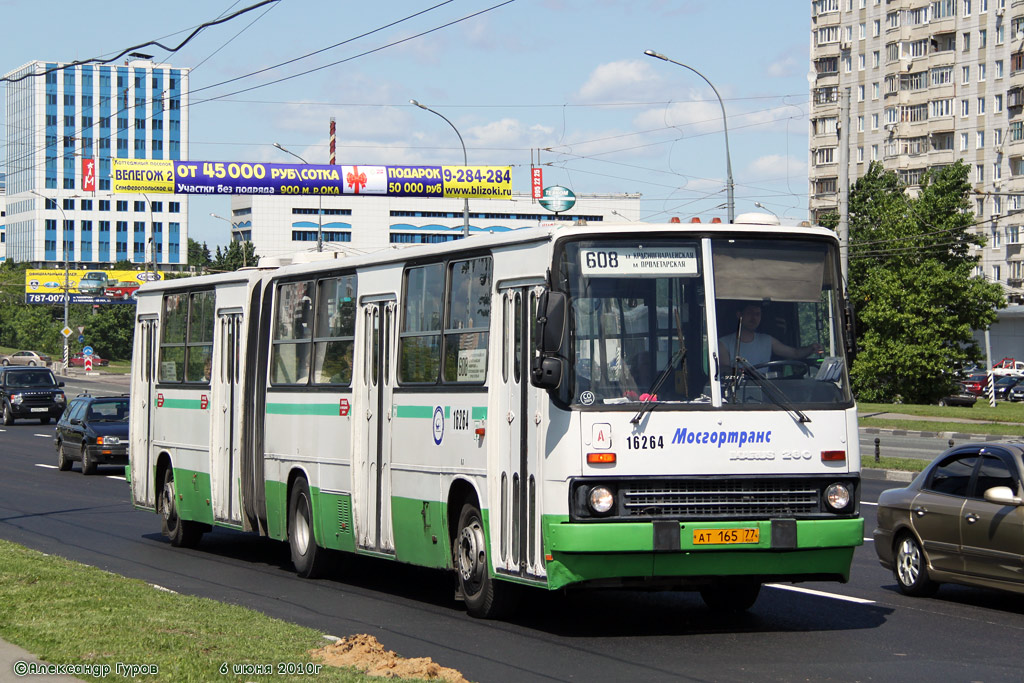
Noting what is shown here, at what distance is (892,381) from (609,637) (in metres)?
53.1

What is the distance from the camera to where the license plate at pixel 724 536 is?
10008mm

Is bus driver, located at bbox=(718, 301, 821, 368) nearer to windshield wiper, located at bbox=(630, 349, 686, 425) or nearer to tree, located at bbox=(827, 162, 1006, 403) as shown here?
windshield wiper, located at bbox=(630, 349, 686, 425)

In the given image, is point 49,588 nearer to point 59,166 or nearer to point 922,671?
point 922,671

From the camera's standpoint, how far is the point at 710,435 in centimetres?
1011

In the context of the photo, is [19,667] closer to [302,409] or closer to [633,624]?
[633,624]

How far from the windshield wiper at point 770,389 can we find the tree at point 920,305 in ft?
157

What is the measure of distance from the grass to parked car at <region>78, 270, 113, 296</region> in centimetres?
10620

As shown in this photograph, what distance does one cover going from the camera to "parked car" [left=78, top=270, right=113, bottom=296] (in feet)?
378

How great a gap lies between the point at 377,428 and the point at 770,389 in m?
4.18

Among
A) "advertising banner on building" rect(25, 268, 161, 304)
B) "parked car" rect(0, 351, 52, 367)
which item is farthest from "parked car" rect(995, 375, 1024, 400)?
"advertising banner on building" rect(25, 268, 161, 304)

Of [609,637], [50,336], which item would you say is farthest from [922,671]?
[50,336]

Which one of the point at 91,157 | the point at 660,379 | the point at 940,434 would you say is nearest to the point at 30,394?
the point at 940,434

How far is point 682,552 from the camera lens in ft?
32.8

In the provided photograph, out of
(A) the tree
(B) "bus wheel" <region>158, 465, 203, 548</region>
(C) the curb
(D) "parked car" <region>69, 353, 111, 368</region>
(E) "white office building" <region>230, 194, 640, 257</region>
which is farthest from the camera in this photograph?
(E) "white office building" <region>230, 194, 640, 257</region>
